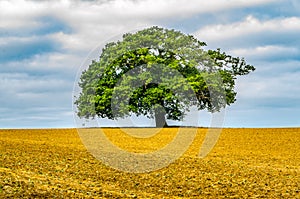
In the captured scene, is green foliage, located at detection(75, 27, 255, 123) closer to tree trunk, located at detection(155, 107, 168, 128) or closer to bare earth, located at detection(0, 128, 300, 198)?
tree trunk, located at detection(155, 107, 168, 128)

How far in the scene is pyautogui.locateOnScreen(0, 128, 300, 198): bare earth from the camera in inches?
695

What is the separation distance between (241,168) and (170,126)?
2331 cm

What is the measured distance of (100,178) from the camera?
815 inches

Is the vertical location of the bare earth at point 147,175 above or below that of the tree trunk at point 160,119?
below

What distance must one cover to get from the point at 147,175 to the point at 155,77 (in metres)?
25.1

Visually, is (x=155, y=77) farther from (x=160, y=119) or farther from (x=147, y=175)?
(x=147, y=175)

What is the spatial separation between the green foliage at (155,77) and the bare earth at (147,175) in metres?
13.1

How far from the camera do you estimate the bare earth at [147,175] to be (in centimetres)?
1764

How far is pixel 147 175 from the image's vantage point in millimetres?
21578

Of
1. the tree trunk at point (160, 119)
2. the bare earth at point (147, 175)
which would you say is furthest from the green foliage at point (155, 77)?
the bare earth at point (147, 175)

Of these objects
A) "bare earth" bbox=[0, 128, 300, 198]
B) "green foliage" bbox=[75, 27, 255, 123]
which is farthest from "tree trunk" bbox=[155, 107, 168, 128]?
"bare earth" bbox=[0, 128, 300, 198]

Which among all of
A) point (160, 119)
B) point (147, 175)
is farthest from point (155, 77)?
point (147, 175)

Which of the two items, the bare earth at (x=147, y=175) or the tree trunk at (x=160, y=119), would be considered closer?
the bare earth at (x=147, y=175)

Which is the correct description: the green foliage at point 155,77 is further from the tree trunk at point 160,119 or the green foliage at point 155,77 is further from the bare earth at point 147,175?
the bare earth at point 147,175
